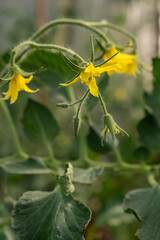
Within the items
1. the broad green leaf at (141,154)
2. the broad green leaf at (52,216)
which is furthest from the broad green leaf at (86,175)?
the broad green leaf at (141,154)

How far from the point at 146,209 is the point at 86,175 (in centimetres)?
11

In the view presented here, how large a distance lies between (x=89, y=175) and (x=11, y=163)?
0.46 feet

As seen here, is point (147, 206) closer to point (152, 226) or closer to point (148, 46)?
point (152, 226)

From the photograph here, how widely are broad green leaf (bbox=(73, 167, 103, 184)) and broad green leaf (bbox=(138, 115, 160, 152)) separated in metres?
0.14

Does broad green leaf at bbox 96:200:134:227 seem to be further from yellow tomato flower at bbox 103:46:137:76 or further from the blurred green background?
yellow tomato flower at bbox 103:46:137:76

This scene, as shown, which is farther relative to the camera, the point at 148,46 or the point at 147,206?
the point at 148,46

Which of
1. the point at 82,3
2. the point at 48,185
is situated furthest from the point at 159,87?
the point at 82,3

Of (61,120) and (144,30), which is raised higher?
(144,30)

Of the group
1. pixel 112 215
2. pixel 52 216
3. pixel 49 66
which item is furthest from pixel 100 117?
pixel 52 216

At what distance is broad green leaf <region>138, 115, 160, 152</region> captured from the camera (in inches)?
24.7

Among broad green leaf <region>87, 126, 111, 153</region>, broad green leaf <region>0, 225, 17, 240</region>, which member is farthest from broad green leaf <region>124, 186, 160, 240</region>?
broad green leaf <region>0, 225, 17, 240</region>

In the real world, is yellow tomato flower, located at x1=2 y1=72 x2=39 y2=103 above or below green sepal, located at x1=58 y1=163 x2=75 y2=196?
above

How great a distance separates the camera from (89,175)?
0.51 metres

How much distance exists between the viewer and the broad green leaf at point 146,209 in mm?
448
